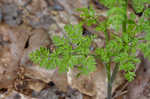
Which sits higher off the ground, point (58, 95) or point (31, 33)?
point (31, 33)

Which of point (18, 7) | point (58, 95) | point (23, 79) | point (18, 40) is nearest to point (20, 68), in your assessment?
point (23, 79)

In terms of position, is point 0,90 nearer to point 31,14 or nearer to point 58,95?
point 58,95

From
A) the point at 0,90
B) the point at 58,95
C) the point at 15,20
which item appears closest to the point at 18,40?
the point at 15,20

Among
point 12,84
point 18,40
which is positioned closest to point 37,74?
point 12,84

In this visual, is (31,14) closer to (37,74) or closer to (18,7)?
(18,7)

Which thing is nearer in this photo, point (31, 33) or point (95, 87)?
point (95, 87)

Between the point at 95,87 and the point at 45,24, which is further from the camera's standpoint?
the point at 45,24

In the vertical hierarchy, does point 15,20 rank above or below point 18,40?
above

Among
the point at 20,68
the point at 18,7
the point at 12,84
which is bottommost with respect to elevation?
the point at 12,84

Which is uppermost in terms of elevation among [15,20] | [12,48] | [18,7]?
[18,7]
